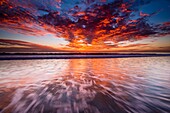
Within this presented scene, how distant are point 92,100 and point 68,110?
2.53ft

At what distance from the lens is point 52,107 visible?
243 centimetres

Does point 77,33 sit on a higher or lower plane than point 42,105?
higher

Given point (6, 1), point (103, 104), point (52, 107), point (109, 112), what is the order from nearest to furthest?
point (109, 112)
point (52, 107)
point (103, 104)
point (6, 1)

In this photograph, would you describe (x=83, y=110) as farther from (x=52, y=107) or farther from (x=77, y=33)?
(x=77, y=33)

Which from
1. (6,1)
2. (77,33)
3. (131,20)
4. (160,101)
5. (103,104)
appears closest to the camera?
(103,104)

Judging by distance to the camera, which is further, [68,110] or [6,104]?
[6,104]

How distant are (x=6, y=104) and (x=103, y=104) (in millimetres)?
2374

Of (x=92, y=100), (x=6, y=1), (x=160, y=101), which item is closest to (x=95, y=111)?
(x=92, y=100)

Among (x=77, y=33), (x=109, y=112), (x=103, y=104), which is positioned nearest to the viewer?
(x=109, y=112)

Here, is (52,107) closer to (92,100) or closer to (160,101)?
(92,100)

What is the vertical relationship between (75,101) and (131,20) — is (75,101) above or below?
below

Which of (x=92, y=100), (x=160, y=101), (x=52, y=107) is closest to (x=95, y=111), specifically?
(x=92, y=100)

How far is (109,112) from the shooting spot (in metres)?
2.26

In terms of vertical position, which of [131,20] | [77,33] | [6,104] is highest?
[131,20]
